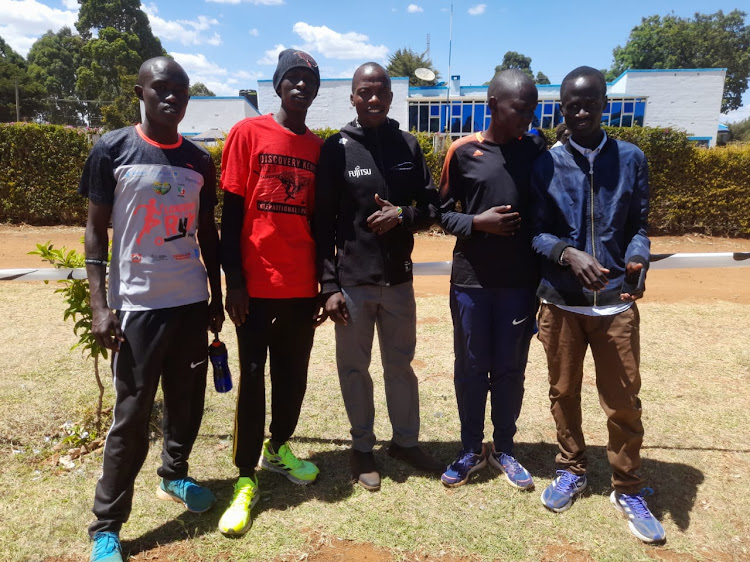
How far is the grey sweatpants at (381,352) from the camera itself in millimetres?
2666

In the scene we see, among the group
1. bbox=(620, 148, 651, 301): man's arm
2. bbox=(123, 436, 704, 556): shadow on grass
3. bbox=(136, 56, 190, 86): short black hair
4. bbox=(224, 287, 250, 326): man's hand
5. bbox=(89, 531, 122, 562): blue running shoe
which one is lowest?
bbox=(123, 436, 704, 556): shadow on grass

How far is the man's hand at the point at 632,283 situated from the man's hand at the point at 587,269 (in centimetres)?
11

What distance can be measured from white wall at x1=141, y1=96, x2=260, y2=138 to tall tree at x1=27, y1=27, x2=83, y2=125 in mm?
23927

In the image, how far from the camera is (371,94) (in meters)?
2.54

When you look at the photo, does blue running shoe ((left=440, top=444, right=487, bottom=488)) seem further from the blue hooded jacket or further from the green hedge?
the green hedge

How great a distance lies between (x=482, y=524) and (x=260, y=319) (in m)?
1.51

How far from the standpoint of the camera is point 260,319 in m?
2.52

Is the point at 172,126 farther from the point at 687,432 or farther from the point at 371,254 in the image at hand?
the point at 687,432

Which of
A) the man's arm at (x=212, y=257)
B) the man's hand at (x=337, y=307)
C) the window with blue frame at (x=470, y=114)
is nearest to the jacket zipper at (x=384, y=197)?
the man's hand at (x=337, y=307)

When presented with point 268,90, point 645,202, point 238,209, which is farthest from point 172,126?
point 268,90

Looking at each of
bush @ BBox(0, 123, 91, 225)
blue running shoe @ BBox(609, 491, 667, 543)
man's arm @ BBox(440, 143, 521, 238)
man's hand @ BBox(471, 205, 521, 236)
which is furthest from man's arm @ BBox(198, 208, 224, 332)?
bush @ BBox(0, 123, 91, 225)

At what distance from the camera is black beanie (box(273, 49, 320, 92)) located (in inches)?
96.8

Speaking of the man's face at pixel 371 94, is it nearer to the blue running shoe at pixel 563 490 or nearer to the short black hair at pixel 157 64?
the short black hair at pixel 157 64

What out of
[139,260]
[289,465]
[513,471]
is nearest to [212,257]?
[139,260]
